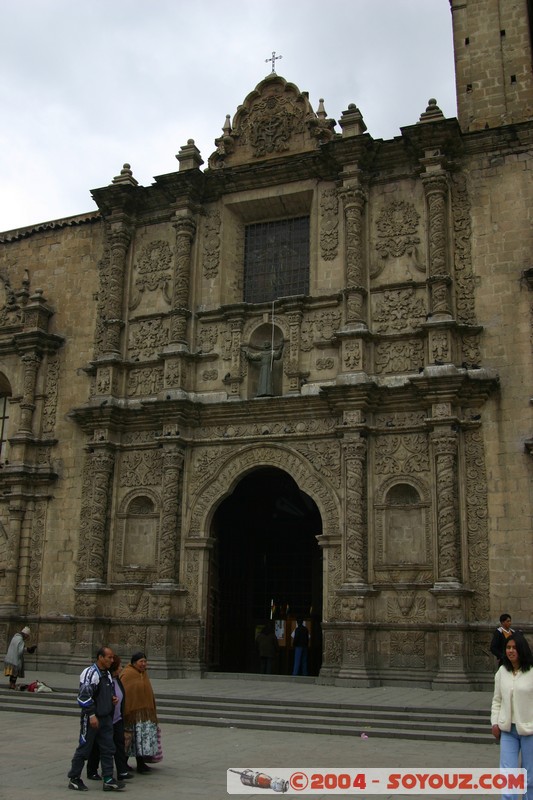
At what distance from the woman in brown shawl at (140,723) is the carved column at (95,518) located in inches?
387

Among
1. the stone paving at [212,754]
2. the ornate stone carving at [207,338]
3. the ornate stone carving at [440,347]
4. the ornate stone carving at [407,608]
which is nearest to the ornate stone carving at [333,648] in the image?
the ornate stone carving at [407,608]

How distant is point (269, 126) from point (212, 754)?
50.1 ft

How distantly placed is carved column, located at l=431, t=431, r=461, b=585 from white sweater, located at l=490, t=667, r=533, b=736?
9380mm

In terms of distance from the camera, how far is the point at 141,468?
20.0m

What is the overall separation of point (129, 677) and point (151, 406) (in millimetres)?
10517

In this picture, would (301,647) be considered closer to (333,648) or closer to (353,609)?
(333,648)

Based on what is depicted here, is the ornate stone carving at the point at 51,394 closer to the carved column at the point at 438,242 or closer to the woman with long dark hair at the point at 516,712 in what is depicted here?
the carved column at the point at 438,242

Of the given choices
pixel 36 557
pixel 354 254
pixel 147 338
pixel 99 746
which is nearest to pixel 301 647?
pixel 36 557

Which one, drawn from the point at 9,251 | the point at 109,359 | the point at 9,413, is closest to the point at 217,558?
→ the point at 109,359

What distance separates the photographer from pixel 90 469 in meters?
20.3

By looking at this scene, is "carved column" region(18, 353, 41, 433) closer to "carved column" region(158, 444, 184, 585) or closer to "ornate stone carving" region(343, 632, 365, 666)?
"carved column" region(158, 444, 184, 585)

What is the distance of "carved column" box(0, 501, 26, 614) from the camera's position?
65.9 ft

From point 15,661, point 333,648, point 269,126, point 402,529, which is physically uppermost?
point 269,126

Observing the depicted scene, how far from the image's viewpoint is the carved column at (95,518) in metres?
19.3
